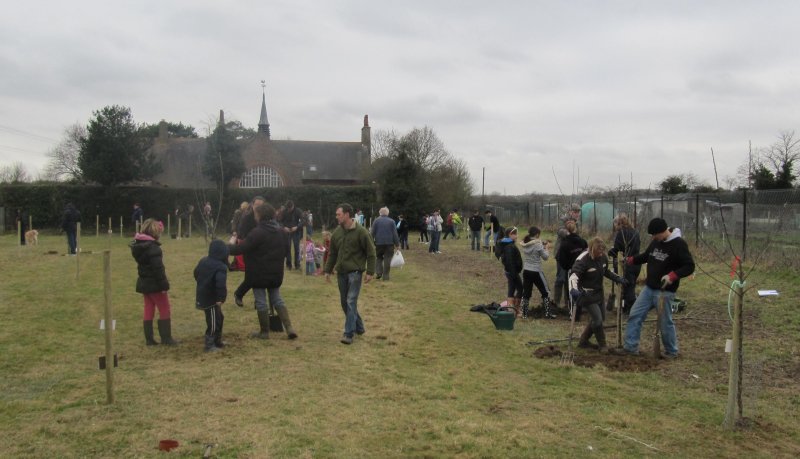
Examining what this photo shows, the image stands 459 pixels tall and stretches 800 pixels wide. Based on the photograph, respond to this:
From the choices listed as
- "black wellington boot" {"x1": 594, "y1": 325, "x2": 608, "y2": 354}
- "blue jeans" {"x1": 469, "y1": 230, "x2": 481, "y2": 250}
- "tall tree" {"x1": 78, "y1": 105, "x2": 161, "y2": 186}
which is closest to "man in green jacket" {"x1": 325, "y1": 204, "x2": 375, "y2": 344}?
"black wellington boot" {"x1": 594, "y1": 325, "x2": 608, "y2": 354}

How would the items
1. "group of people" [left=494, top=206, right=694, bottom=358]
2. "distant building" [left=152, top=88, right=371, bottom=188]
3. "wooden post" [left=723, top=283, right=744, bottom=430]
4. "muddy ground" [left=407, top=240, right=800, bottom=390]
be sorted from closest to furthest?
"wooden post" [left=723, top=283, right=744, bottom=430] → "muddy ground" [left=407, top=240, right=800, bottom=390] → "group of people" [left=494, top=206, right=694, bottom=358] → "distant building" [left=152, top=88, right=371, bottom=188]

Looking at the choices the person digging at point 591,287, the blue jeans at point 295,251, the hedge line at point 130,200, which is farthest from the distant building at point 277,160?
the person digging at point 591,287

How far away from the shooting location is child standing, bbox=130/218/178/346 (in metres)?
7.09

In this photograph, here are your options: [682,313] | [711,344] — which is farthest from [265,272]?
[682,313]

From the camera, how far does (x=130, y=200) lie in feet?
126

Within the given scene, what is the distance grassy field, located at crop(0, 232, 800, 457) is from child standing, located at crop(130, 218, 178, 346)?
1.13 ft

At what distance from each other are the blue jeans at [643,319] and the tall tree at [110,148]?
122 ft

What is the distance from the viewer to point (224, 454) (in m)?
4.23

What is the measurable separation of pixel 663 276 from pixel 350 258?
3819 millimetres

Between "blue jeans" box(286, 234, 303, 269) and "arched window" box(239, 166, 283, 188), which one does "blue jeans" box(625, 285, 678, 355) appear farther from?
"arched window" box(239, 166, 283, 188)

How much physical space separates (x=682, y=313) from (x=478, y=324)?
3.72 metres

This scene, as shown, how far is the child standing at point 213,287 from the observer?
6949 mm

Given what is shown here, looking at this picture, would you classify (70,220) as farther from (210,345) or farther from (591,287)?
(591,287)

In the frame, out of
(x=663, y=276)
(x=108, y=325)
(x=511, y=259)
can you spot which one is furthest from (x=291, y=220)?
(x=663, y=276)
